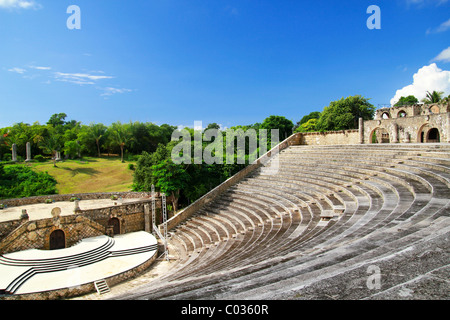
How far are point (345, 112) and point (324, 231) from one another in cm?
3001

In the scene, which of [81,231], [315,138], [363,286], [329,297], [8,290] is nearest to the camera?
[329,297]

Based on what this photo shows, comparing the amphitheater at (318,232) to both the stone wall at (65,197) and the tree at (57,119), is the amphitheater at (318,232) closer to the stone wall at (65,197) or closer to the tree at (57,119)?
the stone wall at (65,197)

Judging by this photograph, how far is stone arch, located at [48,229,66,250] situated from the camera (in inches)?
571

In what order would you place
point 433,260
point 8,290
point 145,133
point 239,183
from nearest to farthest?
point 433,260
point 8,290
point 239,183
point 145,133

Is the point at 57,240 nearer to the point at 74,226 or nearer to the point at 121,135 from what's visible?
the point at 74,226

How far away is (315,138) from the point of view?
971 inches

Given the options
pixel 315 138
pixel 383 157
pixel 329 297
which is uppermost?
pixel 315 138

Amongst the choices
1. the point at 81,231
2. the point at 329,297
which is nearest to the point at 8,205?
the point at 81,231

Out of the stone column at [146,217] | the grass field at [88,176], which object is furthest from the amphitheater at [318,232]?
the grass field at [88,176]

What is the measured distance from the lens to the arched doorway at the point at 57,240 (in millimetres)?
14523

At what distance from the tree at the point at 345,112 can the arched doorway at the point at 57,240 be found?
100 feet

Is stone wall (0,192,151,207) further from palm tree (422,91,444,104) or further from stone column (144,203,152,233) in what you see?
palm tree (422,91,444,104)
